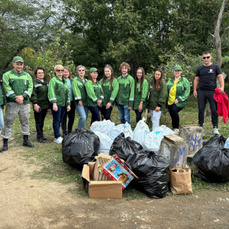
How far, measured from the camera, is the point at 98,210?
109 inches

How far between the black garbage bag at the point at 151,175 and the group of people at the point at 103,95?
2.28 meters

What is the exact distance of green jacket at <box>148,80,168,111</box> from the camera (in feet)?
17.5

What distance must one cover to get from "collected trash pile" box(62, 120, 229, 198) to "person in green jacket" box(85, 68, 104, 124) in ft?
4.53

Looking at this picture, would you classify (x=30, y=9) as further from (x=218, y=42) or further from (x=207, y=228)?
(x=207, y=228)

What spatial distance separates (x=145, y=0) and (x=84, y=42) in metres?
4.41

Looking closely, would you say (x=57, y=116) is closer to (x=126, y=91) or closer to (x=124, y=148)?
(x=126, y=91)

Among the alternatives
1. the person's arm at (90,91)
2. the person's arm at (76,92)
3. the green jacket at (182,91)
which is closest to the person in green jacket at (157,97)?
the green jacket at (182,91)

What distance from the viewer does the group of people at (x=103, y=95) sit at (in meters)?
4.98

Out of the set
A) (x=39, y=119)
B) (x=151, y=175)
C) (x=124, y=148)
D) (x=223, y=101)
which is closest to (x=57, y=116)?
(x=39, y=119)

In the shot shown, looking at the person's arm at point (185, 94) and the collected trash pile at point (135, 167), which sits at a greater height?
the person's arm at point (185, 94)

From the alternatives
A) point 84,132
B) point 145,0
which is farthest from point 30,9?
point 84,132

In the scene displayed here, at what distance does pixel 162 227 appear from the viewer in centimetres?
247

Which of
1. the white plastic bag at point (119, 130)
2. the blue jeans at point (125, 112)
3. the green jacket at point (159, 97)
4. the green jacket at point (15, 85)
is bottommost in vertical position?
the white plastic bag at point (119, 130)

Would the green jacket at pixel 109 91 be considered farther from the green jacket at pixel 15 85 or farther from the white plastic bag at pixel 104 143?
the green jacket at pixel 15 85
